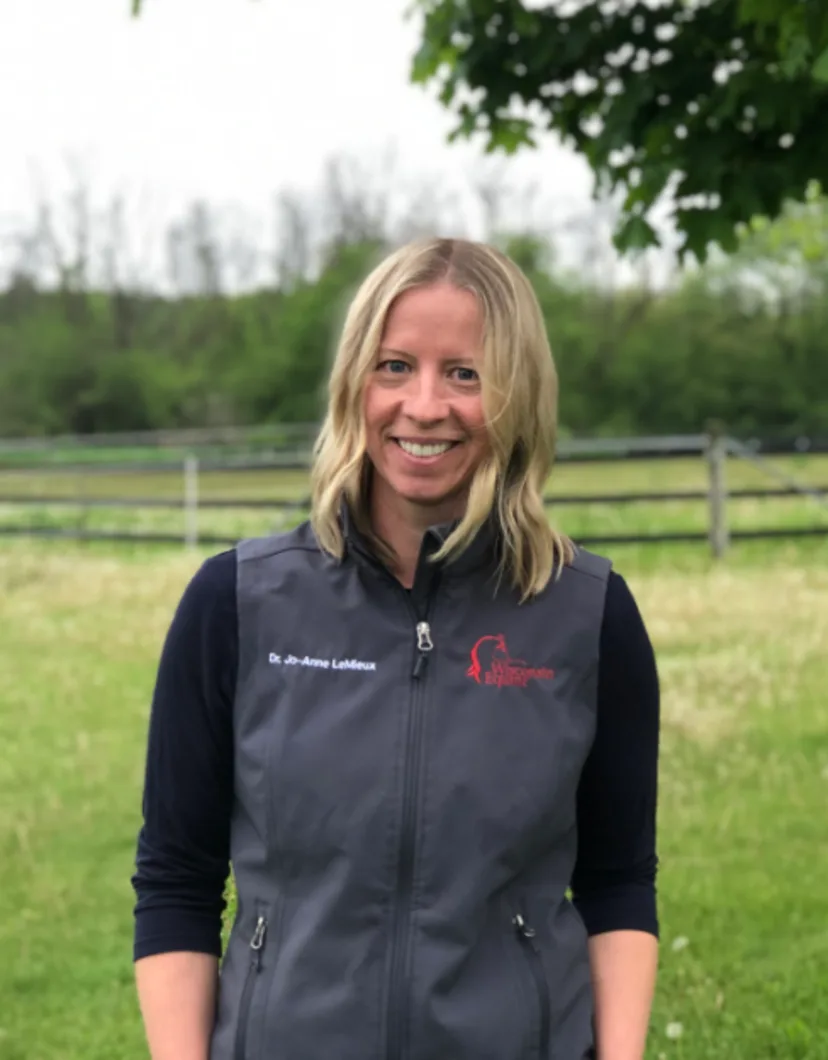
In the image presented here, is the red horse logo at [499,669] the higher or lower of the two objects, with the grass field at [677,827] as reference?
higher

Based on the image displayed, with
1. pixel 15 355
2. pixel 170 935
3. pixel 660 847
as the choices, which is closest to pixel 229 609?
pixel 170 935

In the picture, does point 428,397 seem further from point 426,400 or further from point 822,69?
point 822,69

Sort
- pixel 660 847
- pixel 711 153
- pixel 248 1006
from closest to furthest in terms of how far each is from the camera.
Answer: pixel 248 1006, pixel 711 153, pixel 660 847

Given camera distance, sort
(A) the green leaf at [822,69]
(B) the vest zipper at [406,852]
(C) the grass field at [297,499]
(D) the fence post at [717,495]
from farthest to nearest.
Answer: (C) the grass field at [297,499] < (D) the fence post at [717,495] < (A) the green leaf at [822,69] < (B) the vest zipper at [406,852]

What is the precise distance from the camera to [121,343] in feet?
180

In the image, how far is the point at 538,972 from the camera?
5.46 feet

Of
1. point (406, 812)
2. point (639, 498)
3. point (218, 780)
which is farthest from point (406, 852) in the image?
point (639, 498)

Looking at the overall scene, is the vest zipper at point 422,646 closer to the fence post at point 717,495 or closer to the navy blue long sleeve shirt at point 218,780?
the navy blue long sleeve shirt at point 218,780

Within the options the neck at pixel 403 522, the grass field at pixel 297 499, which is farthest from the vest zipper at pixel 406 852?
the grass field at pixel 297 499

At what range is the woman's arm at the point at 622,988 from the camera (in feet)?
5.84

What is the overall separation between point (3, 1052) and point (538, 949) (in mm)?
2885

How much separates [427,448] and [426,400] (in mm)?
70

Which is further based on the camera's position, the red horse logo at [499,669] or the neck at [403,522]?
the neck at [403,522]

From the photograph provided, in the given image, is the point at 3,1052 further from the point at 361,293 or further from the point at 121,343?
the point at 121,343
